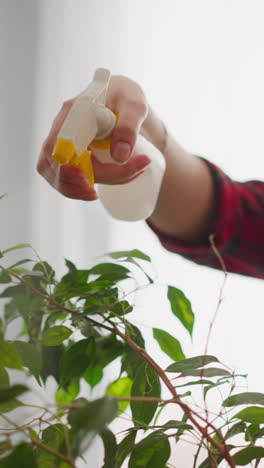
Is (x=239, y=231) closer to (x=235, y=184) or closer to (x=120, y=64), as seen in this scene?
(x=235, y=184)

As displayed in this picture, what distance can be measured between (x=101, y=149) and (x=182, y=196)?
249 millimetres

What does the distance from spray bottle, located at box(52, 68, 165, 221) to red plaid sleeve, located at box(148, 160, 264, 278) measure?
0.59 feet

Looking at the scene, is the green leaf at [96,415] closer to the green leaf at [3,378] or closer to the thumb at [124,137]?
the green leaf at [3,378]

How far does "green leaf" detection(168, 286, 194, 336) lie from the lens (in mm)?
448

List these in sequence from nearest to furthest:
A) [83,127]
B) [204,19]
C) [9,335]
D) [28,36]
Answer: [83,127] < [9,335] < [28,36] < [204,19]

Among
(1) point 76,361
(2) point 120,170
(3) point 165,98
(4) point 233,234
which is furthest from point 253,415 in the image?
(3) point 165,98

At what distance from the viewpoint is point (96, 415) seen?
0.17 m

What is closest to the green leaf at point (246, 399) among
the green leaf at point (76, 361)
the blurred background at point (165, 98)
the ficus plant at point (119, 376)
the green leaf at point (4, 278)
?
the ficus plant at point (119, 376)

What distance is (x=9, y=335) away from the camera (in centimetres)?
67

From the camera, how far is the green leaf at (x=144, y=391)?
0.38 metres

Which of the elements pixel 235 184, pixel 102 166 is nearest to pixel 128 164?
pixel 102 166

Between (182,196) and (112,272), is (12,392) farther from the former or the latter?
(182,196)

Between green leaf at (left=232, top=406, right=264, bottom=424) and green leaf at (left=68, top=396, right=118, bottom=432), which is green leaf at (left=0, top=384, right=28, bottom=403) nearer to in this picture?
green leaf at (left=68, top=396, right=118, bottom=432)

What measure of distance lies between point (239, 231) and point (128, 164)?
0.93ft
